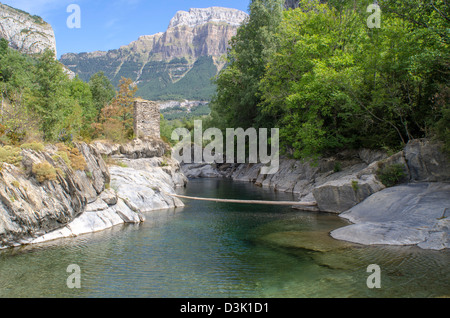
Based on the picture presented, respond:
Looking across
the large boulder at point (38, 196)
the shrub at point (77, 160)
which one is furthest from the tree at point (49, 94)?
the large boulder at point (38, 196)

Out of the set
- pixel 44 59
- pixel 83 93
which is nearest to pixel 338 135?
pixel 44 59

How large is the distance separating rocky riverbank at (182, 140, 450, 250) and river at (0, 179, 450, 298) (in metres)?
0.90

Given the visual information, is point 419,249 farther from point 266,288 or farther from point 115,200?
point 115,200

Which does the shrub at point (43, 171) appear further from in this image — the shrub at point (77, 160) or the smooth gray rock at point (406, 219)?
the smooth gray rock at point (406, 219)

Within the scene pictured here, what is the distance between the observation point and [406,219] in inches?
502

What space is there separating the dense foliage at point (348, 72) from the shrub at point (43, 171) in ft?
51.5

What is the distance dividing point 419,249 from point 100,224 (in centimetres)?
1286

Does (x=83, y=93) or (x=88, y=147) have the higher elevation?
(x=83, y=93)

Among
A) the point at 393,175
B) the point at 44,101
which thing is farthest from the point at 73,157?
the point at 393,175

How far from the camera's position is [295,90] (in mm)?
26016

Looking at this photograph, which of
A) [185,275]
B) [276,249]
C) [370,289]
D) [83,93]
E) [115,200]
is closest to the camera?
[370,289]

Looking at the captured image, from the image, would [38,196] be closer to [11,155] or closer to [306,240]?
[11,155]

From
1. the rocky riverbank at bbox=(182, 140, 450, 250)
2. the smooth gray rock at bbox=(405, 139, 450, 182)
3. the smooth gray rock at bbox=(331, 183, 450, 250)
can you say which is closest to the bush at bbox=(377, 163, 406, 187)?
the rocky riverbank at bbox=(182, 140, 450, 250)

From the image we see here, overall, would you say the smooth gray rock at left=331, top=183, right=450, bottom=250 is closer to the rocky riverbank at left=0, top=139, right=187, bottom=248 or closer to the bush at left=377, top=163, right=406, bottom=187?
the bush at left=377, top=163, right=406, bottom=187
